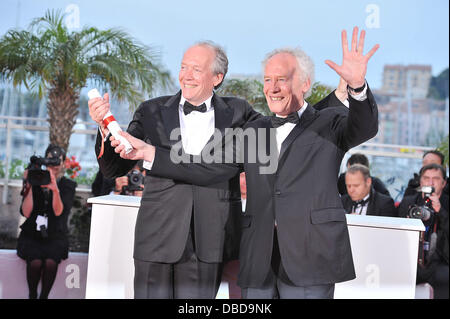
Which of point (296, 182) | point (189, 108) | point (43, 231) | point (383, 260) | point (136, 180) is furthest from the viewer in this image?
point (43, 231)

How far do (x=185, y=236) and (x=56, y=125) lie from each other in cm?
566

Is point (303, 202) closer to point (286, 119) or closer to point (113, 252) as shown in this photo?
point (286, 119)

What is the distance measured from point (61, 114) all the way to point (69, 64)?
2.45 feet

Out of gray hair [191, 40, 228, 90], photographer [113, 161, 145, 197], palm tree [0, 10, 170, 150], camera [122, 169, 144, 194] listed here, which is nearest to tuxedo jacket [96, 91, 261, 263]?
gray hair [191, 40, 228, 90]

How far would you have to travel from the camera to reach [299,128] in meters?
1.86

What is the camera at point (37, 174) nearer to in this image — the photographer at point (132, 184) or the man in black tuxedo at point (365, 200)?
the photographer at point (132, 184)

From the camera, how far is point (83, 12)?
1091 centimetres

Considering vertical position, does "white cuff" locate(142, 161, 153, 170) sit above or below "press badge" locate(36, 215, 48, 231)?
above

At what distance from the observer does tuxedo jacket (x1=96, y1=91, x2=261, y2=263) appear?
1.89 metres

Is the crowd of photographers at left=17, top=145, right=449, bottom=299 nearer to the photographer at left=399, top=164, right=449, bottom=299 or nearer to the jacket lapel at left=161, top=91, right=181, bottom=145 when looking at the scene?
the photographer at left=399, top=164, right=449, bottom=299

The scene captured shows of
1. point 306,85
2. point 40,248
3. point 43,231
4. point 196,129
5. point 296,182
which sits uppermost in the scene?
point 306,85

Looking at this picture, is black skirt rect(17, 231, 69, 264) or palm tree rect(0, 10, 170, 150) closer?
black skirt rect(17, 231, 69, 264)

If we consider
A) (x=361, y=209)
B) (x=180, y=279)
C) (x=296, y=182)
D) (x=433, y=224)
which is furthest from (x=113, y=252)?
(x=433, y=224)

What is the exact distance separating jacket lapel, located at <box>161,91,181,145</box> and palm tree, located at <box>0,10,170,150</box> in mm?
4968
